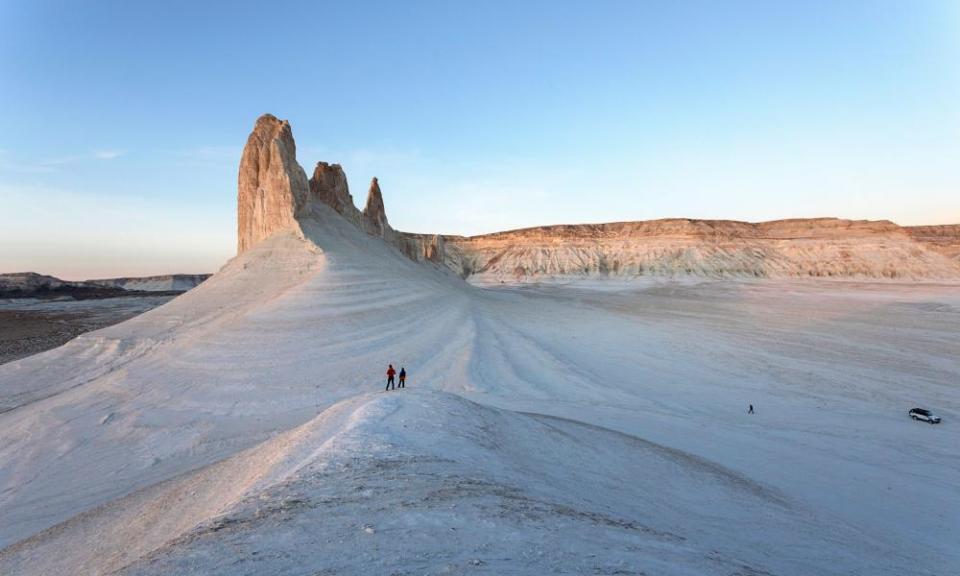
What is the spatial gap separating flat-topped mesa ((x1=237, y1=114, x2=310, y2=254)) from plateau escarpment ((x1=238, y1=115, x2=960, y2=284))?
821 centimetres

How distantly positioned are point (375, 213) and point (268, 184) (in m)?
17.0

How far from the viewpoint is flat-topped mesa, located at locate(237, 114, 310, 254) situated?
31453 millimetres

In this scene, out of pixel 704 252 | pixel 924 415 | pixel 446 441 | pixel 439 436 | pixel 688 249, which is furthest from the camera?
pixel 688 249

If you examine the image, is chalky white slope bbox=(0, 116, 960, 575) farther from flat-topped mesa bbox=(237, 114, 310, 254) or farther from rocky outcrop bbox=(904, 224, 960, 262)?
rocky outcrop bbox=(904, 224, 960, 262)

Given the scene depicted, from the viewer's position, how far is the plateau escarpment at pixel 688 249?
74125 millimetres

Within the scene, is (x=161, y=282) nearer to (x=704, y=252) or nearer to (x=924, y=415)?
(x=704, y=252)

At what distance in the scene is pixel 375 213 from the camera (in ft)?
160

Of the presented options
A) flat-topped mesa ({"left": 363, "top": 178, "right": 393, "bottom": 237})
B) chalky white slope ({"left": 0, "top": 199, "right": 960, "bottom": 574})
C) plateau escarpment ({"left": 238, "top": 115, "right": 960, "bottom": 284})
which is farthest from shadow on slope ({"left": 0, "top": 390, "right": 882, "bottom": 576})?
flat-topped mesa ({"left": 363, "top": 178, "right": 393, "bottom": 237})

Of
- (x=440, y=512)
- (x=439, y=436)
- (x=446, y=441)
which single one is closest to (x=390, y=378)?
(x=439, y=436)

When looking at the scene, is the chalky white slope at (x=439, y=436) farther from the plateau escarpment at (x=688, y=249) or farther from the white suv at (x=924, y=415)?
the plateau escarpment at (x=688, y=249)

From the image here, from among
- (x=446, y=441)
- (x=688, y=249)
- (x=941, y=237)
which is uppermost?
(x=941, y=237)

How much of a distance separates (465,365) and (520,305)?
20084 mm

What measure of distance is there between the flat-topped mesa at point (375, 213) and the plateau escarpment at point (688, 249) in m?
0.11

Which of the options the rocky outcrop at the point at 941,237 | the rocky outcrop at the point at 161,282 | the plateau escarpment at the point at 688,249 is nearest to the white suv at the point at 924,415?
the plateau escarpment at the point at 688,249
